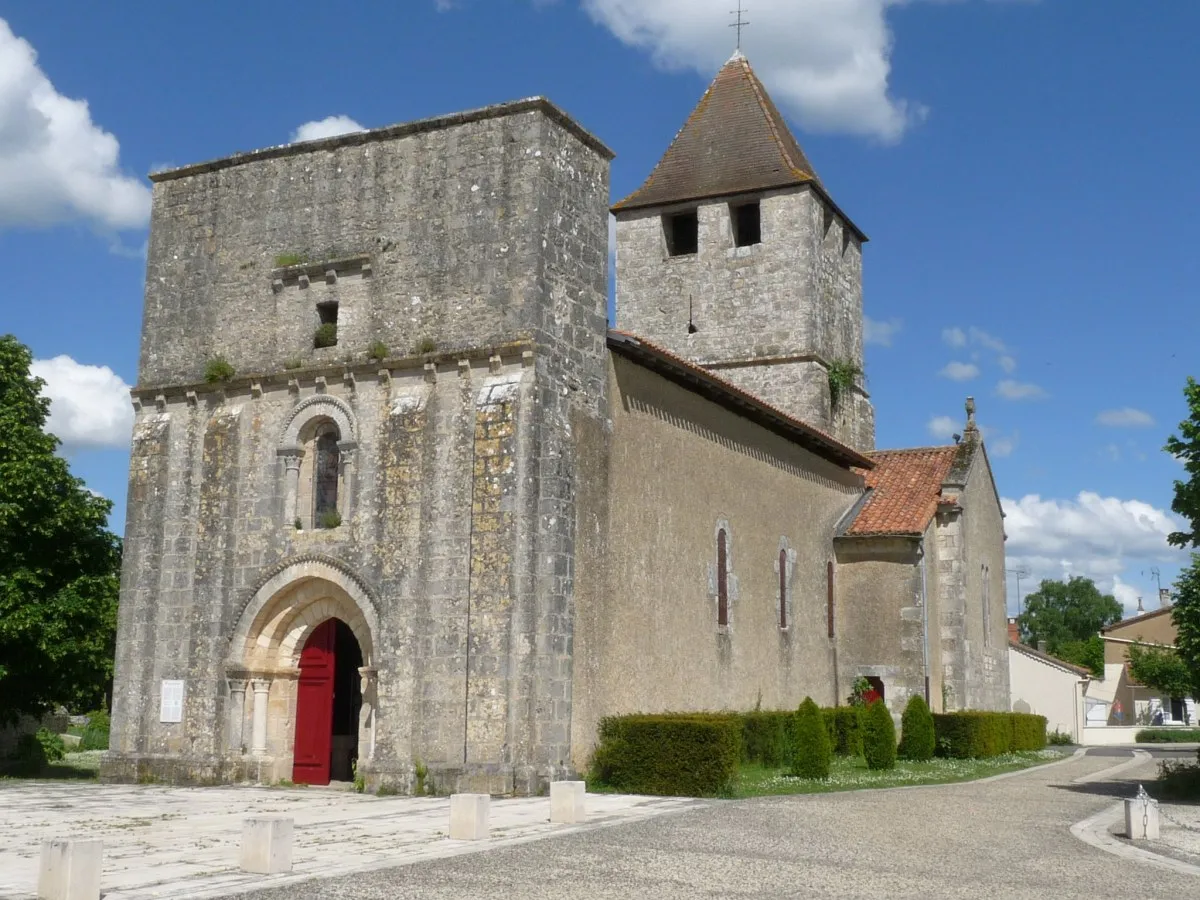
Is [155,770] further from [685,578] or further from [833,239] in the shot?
[833,239]

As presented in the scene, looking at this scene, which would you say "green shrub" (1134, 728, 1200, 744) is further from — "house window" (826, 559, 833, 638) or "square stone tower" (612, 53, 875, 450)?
"house window" (826, 559, 833, 638)

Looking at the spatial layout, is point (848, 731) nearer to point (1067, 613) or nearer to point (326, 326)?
point (326, 326)

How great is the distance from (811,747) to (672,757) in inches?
127

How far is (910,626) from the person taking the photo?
26953mm

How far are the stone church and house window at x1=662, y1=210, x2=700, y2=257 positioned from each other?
35.0 feet

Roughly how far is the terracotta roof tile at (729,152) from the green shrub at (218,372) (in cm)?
1555

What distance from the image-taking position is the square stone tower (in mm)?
31000

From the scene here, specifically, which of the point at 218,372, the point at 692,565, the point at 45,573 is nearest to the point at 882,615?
the point at 692,565

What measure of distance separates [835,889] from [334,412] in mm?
11296

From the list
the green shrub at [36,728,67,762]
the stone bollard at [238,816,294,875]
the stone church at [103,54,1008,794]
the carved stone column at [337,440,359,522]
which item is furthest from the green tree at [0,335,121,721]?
the stone bollard at [238,816,294,875]

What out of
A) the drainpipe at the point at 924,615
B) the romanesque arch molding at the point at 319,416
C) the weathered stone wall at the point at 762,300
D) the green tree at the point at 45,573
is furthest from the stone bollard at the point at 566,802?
the weathered stone wall at the point at 762,300

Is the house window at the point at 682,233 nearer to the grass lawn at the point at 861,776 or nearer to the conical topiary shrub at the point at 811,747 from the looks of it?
the grass lawn at the point at 861,776

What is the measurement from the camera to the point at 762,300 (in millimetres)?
31266

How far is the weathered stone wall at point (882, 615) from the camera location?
2686cm
